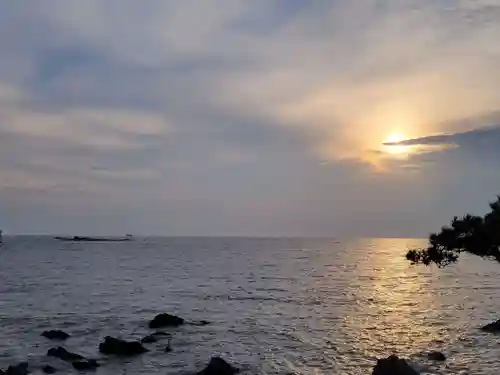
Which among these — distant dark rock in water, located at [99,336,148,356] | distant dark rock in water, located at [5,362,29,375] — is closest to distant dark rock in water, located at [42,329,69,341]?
distant dark rock in water, located at [99,336,148,356]

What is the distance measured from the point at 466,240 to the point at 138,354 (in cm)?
2722

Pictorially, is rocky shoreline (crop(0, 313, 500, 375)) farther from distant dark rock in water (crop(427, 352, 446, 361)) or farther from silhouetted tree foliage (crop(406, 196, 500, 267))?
silhouetted tree foliage (crop(406, 196, 500, 267))

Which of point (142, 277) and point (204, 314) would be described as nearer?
point (204, 314)

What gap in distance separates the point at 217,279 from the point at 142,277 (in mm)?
15793

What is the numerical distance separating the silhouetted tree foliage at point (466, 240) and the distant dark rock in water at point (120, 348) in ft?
80.6

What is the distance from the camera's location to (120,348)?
43.5 m

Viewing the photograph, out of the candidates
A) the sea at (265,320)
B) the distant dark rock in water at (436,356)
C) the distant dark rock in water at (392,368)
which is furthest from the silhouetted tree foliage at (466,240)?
the distant dark rock in water at (436,356)

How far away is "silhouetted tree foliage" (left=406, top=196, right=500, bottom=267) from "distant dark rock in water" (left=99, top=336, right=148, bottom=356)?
24.6 m

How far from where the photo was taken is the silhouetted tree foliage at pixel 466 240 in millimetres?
24156

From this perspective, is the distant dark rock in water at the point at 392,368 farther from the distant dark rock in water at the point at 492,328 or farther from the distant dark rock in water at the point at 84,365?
the distant dark rock in water at the point at 492,328

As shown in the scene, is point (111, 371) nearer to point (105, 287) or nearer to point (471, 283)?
point (105, 287)

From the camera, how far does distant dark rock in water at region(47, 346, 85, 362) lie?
40938 millimetres

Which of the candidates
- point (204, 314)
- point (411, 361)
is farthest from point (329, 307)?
point (411, 361)

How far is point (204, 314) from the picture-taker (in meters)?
68.0
